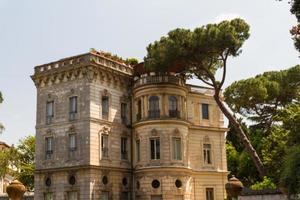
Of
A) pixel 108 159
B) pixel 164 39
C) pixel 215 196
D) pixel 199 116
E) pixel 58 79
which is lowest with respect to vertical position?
pixel 215 196

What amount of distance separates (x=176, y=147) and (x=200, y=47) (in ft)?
27.4

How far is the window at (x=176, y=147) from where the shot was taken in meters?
37.9

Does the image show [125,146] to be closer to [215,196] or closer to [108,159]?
[108,159]

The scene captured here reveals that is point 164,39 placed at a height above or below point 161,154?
above

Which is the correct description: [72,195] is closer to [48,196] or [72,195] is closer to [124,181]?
[48,196]

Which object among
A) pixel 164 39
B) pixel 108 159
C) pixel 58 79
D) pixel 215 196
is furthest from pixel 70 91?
pixel 215 196

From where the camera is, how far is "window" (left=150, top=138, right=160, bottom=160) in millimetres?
37625

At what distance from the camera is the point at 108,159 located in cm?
3728

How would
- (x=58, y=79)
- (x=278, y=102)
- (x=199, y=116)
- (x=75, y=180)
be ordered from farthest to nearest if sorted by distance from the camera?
(x=278, y=102)
(x=199, y=116)
(x=58, y=79)
(x=75, y=180)

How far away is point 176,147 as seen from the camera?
3822cm

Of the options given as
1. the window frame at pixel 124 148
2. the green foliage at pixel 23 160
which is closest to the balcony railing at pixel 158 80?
the window frame at pixel 124 148

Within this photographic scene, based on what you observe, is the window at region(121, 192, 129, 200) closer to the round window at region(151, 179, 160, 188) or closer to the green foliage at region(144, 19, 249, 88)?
the round window at region(151, 179, 160, 188)

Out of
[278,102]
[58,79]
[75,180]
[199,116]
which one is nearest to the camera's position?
[75,180]

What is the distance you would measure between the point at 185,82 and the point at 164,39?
4.90m
